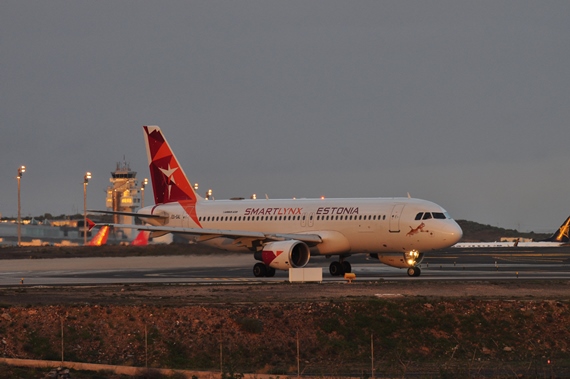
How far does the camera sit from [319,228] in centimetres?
5153

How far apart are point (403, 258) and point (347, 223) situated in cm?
354

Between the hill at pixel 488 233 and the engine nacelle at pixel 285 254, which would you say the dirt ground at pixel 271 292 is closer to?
the engine nacelle at pixel 285 254

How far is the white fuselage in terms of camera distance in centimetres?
4866

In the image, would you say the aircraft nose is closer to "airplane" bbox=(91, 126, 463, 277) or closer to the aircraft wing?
"airplane" bbox=(91, 126, 463, 277)

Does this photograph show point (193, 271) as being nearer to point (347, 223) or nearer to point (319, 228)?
point (319, 228)

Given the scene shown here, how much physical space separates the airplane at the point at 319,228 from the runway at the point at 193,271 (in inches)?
49.0

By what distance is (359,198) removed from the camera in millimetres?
52250

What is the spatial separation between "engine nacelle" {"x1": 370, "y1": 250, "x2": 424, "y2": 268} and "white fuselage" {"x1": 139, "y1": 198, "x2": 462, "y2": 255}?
0.96 m

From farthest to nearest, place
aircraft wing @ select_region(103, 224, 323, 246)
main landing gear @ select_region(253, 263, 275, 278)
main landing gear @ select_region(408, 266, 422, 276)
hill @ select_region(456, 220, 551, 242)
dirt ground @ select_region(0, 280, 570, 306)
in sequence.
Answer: hill @ select_region(456, 220, 551, 242) < aircraft wing @ select_region(103, 224, 323, 246) < main landing gear @ select_region(253, 263, 275, 278) < main landing gear @ select_region(408, 266, 422, 276) < dirt ground @ select_region(0, 280, 570, 306)

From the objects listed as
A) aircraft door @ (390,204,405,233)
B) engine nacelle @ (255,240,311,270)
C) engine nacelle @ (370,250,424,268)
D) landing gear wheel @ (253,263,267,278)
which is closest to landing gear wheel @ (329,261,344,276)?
engine nacelle @ (370,250,424,268)

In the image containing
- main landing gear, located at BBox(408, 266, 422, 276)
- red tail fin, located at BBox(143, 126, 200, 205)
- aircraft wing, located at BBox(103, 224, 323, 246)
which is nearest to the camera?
main landing gear, located at BBox(408, 266, 422, 276)

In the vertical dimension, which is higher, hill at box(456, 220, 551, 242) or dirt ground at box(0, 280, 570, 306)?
hill at box(456, 220, 551, 242)

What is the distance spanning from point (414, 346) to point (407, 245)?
60.6 feet

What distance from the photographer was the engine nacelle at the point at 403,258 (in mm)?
50500
